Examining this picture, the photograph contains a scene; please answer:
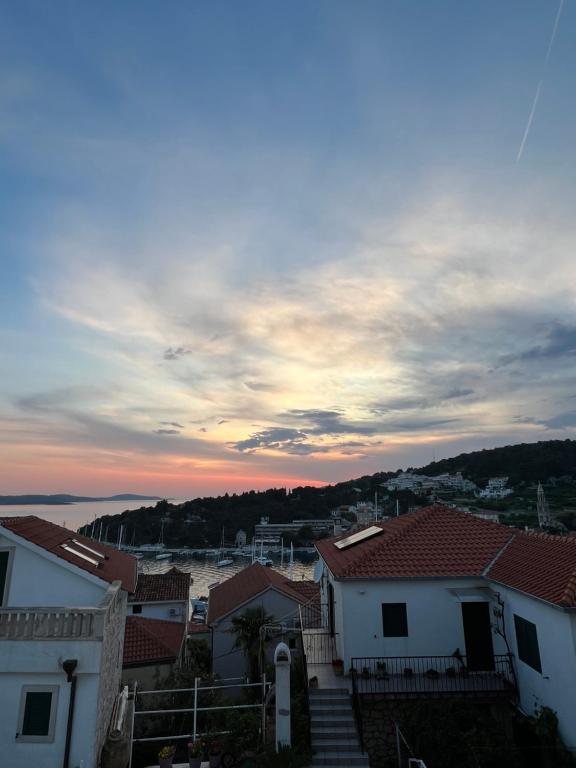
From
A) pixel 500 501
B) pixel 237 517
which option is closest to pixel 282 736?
pixel 500 501

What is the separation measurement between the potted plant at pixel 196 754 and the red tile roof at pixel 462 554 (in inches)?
235

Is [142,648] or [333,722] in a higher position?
[333,722]

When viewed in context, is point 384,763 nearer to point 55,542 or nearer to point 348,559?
point 348,559

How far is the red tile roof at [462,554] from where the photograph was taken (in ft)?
44.7

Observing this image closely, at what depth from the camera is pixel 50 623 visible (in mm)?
10859

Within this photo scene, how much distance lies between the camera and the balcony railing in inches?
423

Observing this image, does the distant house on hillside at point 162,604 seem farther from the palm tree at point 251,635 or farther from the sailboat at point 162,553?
the sailboat at point 162,553

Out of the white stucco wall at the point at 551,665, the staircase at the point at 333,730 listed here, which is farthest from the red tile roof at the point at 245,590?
the white stucco wall at the point at 551,665

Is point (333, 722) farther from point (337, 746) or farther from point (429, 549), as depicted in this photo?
point (429, 549)

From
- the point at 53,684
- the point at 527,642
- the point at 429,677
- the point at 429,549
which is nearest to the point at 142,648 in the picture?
the point at 53,684

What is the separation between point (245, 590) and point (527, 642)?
84.9 feet

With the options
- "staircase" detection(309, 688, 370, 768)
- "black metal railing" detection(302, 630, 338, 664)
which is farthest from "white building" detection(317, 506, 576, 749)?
Result: "staircase" detection(309, 688, 370, 768)

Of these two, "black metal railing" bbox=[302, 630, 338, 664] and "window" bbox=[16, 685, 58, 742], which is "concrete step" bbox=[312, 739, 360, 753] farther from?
"window" bbox=[16, 685, 58, 742]

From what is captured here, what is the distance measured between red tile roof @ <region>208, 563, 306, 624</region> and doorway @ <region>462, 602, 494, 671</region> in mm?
18130
